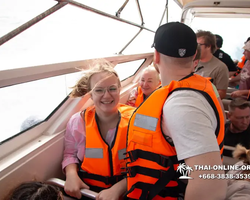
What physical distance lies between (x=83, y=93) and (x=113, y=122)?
1.24 feet

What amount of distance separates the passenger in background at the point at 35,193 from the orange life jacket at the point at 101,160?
43 cm

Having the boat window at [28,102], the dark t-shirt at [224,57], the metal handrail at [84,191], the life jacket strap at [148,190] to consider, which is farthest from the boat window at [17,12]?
the dark t-shirt at [224,57]

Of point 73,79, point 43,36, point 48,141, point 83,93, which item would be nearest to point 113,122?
point 83,93

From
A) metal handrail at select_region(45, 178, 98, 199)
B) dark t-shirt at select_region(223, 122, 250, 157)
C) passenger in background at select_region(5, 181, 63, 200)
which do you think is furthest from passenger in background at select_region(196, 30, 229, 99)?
passenger in background at select_region(5, 181, 63, 200)

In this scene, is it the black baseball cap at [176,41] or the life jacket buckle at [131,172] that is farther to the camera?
the life jacket buckle at [131,172]

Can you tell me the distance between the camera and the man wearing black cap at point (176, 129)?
71 cm

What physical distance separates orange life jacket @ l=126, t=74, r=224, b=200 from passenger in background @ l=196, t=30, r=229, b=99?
1766 mm

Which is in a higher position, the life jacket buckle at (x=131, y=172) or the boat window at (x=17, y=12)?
the boat window at (x=17, y=12)

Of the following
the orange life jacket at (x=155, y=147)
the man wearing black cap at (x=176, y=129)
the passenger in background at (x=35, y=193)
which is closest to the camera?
the man wearing black cap at (x=176, y=129)

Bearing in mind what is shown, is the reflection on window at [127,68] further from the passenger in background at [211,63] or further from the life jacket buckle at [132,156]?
the life jacket buckle at [132,156]

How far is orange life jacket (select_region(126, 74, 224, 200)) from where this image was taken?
2.98 feet

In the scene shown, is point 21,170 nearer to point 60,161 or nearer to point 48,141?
point 48,141

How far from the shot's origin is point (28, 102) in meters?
1.54

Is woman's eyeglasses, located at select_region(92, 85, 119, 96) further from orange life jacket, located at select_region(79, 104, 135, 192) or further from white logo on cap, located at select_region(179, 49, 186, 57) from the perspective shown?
white logo on cap, located at select_region(179, 49, 186, 57)
